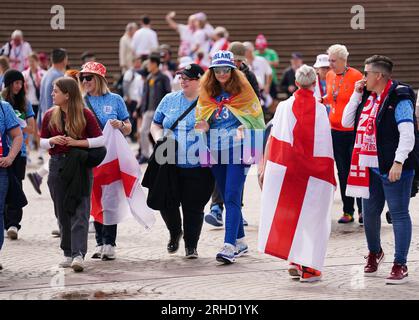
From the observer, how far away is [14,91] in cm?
1270

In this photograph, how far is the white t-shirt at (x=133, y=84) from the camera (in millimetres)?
23703

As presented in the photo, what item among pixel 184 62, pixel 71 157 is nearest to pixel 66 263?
pixel 71 157

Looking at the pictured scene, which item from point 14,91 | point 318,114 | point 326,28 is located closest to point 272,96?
point 326,28

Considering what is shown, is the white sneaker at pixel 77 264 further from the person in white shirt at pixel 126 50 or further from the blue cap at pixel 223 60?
the person in white shirt at pixel 126 50

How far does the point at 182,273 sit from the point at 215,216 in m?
2.94

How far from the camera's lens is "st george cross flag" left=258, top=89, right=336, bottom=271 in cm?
990

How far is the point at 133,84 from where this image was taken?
2392 cm

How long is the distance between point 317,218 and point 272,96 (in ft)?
52.8

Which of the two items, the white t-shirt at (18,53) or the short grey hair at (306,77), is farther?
the white t-shirt at (18,53)

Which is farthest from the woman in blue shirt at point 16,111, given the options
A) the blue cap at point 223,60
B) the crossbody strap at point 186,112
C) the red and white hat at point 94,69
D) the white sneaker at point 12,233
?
the blue cap at point 223,60

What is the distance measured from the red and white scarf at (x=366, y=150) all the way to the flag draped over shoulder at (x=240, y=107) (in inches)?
50.6

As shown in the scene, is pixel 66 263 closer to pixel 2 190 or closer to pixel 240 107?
pixel 2 190

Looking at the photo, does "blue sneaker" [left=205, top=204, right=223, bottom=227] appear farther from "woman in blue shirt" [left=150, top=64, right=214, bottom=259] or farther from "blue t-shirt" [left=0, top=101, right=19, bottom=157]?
"blue t-shirt" [left=0, top=101, right=19, bottom=157]

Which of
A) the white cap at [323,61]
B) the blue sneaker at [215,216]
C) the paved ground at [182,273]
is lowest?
the paved ground at [182,273]
